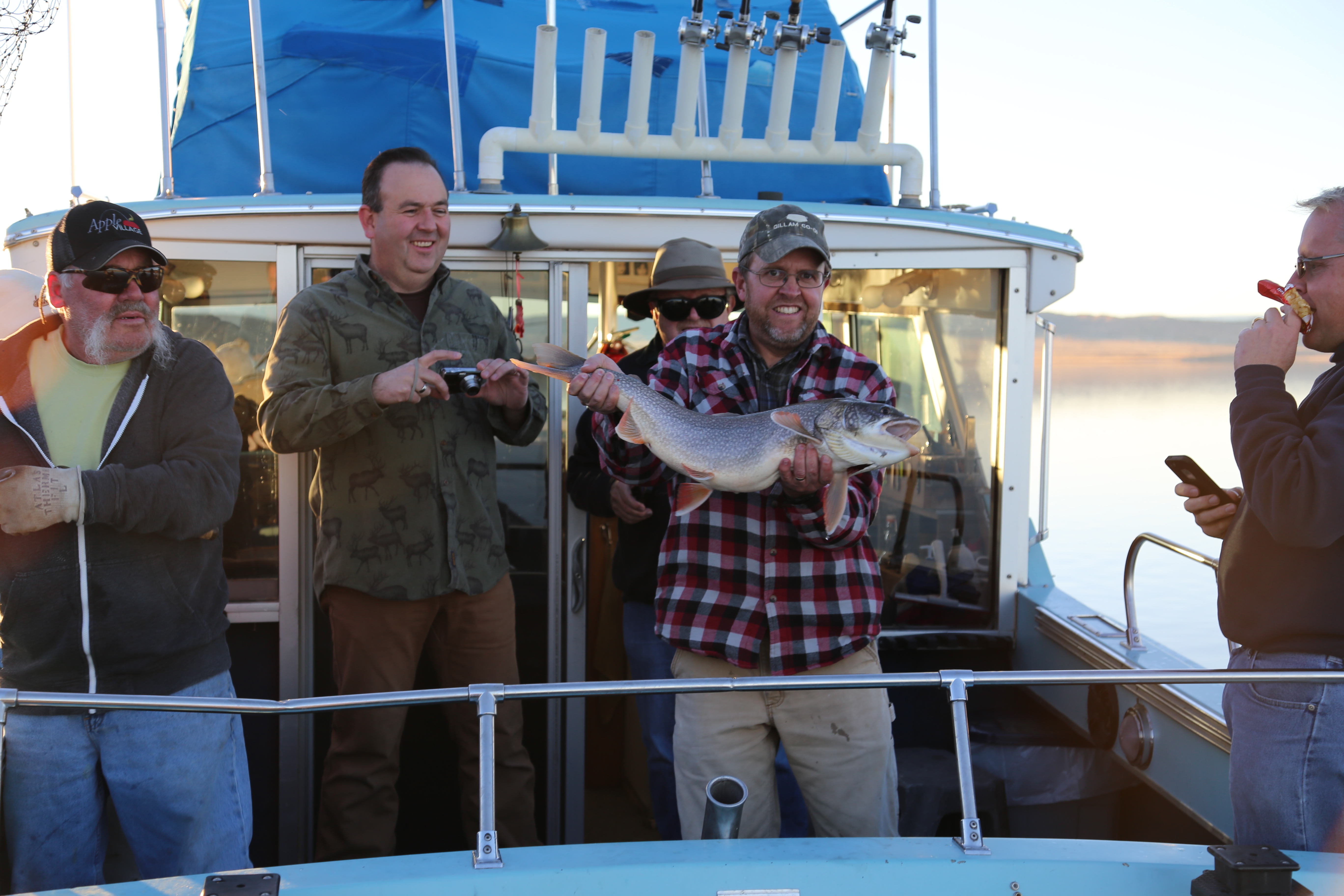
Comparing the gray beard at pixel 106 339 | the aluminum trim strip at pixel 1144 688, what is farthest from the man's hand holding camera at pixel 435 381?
the aluminum trim strip at pixel 1144 688

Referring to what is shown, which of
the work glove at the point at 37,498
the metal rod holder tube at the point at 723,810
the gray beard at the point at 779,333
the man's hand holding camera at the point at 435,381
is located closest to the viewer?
the metal rod holder tube at the point at 723,810

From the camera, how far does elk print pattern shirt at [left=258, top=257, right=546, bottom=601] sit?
3316 mm

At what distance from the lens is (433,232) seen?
340cm

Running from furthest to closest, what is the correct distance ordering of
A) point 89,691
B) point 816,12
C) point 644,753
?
point 816,12 < point 644,753 < point 89,691

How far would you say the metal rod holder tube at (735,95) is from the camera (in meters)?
3.96

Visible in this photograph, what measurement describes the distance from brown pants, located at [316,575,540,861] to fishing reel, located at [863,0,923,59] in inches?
108

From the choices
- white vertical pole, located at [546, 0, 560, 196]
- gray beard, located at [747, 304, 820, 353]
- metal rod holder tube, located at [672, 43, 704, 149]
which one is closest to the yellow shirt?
gray beard, located at [747, 304, 820, 353]

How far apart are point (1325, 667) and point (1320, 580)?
210 mm

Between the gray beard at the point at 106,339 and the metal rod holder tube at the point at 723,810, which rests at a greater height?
the gray beard at the point at 106,339

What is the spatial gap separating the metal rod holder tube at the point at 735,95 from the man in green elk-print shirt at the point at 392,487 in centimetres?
126

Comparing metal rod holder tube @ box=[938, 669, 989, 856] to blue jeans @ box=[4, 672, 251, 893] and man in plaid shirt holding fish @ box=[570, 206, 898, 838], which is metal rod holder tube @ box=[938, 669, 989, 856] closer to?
man in plaid shirt holding fish @ box=[570, 206, 898, 838]

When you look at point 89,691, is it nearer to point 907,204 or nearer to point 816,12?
point 907,204

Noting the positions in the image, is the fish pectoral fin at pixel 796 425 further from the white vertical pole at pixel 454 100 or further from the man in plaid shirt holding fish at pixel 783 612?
the white vertical pole at pixel 454 100

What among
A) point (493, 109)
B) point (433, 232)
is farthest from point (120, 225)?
point (493, 109)
